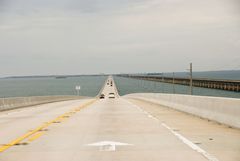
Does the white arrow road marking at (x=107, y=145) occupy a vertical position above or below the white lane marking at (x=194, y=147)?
above

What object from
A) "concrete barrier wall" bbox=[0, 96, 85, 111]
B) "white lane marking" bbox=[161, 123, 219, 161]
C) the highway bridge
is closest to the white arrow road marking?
the highway bridge

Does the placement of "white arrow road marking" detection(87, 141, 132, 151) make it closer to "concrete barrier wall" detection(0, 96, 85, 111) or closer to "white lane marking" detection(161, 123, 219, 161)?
"white lane marking" detection(161, 123, 219, 161)

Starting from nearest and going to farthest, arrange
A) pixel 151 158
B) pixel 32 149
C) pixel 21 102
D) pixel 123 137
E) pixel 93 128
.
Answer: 1. pixel 151 158
2. pixel 32 149
3. pixel 123 137
4. pixel 93 128
5. pixel 21 102

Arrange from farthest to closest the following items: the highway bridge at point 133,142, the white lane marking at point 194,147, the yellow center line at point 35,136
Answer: the yellow center line at point 35,136 < the highway bridge at point 133,142 < the white lane marking at point 194,147

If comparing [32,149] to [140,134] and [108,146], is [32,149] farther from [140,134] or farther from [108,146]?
[140,134]

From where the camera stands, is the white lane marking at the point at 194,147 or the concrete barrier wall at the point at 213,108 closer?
the white lane marking at the point at 194,147

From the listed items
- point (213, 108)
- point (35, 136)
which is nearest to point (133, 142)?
point (35, 136)

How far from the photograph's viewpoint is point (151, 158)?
9430mm

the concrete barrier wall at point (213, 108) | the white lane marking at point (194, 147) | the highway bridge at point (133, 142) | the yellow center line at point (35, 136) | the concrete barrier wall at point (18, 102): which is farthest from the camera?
the concrete barrier wall at point (18, 102)

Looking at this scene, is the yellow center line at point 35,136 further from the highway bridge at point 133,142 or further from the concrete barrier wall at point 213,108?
the concrete barrier wall at point 213,108

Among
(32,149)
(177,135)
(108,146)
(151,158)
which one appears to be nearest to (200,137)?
(177,135)

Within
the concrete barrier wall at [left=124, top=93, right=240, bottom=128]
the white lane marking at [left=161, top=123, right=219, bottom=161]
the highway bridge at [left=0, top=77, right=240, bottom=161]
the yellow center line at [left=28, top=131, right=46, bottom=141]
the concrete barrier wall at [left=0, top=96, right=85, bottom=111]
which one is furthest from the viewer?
the concrete barrier wall at [left=0, top=96, right=85, bottom=111]

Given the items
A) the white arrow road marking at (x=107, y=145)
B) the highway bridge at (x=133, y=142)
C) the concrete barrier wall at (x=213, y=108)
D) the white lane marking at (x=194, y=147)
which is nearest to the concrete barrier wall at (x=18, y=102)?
the concrete barrier wall at (x=213, y=108)

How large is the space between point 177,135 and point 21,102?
29.3 metres
